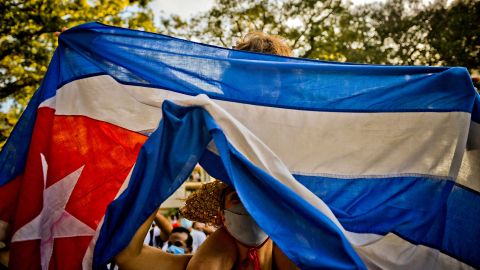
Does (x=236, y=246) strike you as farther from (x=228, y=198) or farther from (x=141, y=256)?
(x=141, y=256)

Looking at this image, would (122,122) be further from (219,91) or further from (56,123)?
(219,91)

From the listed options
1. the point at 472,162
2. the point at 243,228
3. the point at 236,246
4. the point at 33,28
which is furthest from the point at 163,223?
the point at 33,28

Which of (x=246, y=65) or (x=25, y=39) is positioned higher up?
(x=25, y=39)

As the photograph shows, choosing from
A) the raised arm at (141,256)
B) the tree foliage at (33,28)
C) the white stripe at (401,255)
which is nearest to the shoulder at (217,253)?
the raised arm at (141,256)

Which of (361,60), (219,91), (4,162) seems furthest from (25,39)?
(361,60)

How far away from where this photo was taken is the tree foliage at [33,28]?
11375 millimetres

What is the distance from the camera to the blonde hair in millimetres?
2664

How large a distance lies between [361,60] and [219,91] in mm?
21203

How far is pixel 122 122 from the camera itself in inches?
101

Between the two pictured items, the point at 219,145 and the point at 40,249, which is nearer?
the point at 219,145

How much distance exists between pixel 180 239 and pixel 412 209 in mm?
4869

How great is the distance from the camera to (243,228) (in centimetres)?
213

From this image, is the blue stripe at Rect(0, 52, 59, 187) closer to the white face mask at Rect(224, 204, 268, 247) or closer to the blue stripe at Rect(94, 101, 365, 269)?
the blue stripe at Rect(94, 101, 365, 269)

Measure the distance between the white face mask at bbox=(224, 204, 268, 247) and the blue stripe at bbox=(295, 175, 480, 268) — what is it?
394 millimetres
